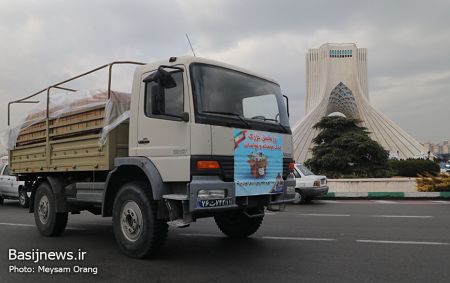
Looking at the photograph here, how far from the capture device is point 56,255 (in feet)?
16.9

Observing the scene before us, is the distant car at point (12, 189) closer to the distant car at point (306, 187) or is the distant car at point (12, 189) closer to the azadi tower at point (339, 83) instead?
the distant car at point (306, 187)

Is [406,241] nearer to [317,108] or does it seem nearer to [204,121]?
[204,121]

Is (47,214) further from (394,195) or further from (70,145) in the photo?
(394,195)

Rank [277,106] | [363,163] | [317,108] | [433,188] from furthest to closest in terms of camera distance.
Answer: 1. [317,108]
2. [363,163]
3. [433,188]
4. [277,106]

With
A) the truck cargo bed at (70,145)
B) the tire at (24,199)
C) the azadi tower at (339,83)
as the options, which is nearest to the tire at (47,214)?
the truck cargo bed at (70,145)

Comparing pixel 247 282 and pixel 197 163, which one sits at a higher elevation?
pixel 197 163

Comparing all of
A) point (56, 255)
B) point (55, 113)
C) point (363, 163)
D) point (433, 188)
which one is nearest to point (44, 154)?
point (55, 113)

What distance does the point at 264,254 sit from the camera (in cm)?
502

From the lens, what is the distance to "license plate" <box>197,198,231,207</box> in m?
4.15

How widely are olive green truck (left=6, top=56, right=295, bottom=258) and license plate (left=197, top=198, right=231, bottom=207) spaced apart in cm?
1

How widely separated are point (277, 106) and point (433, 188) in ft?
38.7

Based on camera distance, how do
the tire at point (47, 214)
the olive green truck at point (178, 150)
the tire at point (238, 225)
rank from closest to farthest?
the olive green truck at point (178, 150) → the tire at point (238, 225) → the tire at point (47, 214)

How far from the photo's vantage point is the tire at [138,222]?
15.0 feet

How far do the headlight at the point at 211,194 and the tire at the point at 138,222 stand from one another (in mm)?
751
